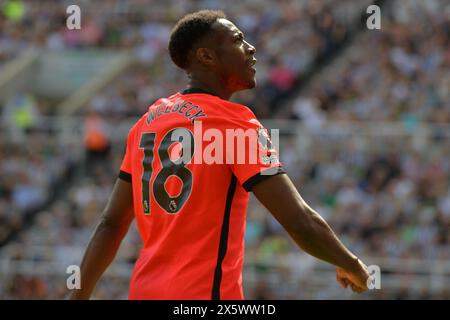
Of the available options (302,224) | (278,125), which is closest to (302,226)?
(302,224)

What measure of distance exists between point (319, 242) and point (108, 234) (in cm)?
110

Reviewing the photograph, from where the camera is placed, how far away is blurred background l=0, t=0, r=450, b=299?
13461mm

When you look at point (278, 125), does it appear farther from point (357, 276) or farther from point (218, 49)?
point (357, 276)

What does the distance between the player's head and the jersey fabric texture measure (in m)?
0.17

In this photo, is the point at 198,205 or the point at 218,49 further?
the point at 218,49

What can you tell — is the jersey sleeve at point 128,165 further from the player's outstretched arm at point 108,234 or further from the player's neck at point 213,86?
the player's neck at point 213,86

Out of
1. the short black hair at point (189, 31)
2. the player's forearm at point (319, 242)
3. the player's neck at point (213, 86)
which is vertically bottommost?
the player's forearm at point (319, 242)

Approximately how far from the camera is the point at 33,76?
21500mm

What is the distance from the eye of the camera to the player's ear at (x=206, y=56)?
471 cm

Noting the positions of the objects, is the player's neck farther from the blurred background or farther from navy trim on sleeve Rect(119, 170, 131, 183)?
the blurred background

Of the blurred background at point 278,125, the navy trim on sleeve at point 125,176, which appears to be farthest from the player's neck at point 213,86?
the blurred background at point 278,125

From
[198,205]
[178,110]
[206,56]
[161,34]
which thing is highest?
[161,34]

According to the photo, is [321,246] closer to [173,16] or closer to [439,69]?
[439,69]

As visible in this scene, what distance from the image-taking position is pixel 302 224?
170 inches
